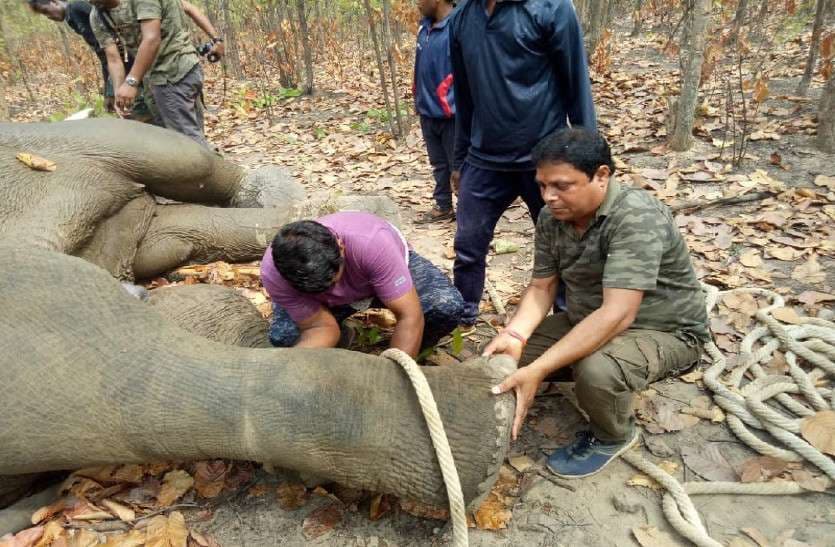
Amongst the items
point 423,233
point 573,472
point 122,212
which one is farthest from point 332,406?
point 423,233

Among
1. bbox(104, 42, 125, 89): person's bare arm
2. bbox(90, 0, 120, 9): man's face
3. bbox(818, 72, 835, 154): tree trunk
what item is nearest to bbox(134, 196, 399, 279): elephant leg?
bbox(104, 42, 125, 89): person's bare arm

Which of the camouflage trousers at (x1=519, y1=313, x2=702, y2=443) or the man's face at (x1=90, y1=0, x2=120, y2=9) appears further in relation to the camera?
the man's face at (x1=90, y1=0, x2=120, y2=9)

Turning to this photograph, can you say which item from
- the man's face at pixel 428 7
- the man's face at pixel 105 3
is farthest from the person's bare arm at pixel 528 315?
the man's face at pixel 105 3

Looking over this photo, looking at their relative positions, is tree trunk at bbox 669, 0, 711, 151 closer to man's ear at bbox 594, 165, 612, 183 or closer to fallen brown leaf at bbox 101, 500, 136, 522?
man's ear at bbox 594, 165, 612, 183

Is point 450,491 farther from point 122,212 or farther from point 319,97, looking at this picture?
point 319,97

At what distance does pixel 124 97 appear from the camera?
185 inches

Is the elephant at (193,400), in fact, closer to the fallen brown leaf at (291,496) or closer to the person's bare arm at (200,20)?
the fallen brown leaf at (291,496)

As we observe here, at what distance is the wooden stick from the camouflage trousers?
2.28m

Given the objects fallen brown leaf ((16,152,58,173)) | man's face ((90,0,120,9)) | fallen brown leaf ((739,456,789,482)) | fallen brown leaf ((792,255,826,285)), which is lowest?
fallen brown leaf ((739,456,789,482))

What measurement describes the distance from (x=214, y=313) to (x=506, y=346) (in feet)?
4.71

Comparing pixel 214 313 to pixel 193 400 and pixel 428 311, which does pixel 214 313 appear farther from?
pixel 428 311

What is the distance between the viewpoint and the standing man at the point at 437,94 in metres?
4.66

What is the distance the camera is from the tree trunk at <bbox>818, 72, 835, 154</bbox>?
15.3 feet

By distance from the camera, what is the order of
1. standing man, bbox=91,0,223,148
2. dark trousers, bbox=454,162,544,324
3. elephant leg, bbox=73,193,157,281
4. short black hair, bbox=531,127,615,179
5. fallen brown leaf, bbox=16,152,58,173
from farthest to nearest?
standing man, bbox=91,0,223,148
elephant leg, bbox=73,193,157,281
fallen brown leaf, bbox=16,152,58,173
dark trousers, bbox=454,162,544,324
short black hair, bbox=531,127,615,179
